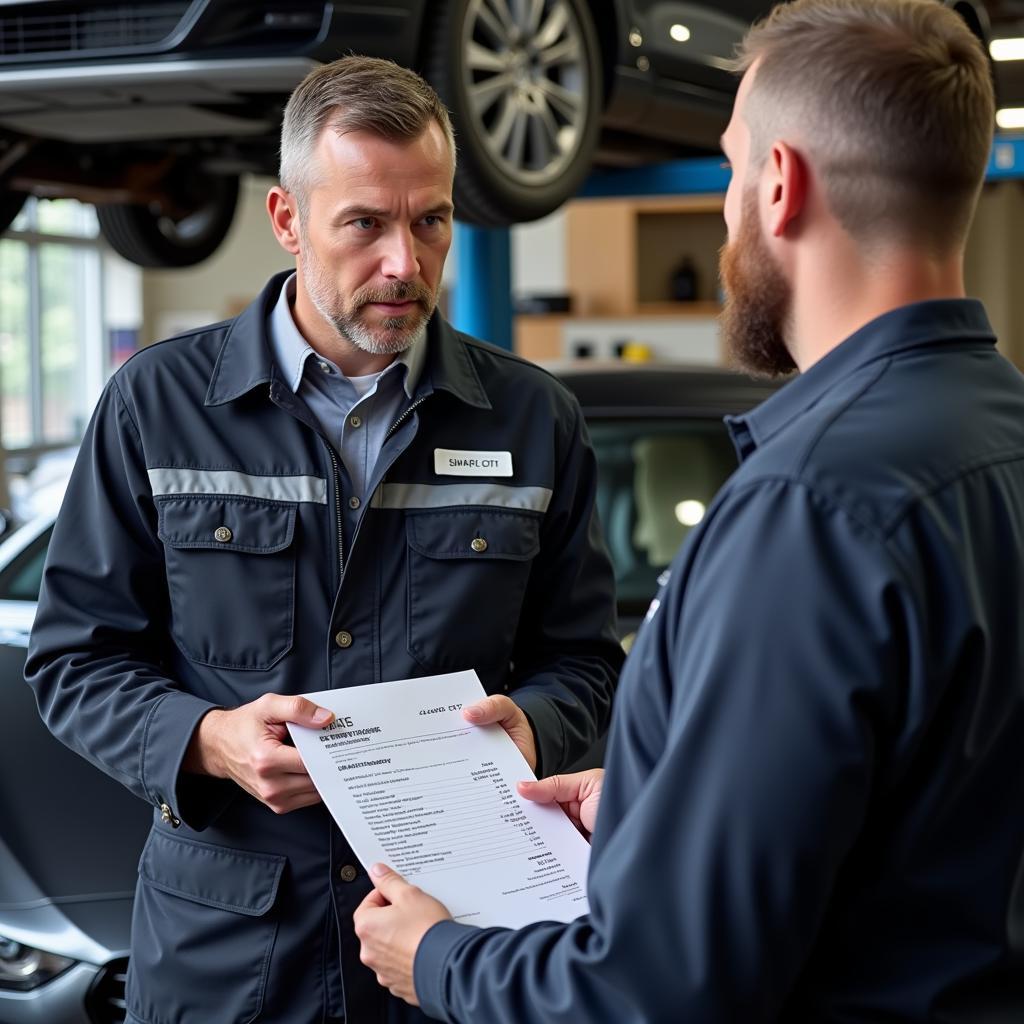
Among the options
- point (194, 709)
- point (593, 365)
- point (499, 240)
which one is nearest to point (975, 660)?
point (194, 709)

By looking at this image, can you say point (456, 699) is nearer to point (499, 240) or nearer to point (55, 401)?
point (499, 240)

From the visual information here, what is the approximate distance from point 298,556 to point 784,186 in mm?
715

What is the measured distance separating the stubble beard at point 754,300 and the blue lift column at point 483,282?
2.90 m

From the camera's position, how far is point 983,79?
100 centimetres

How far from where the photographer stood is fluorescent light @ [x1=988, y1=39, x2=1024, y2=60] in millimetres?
4934

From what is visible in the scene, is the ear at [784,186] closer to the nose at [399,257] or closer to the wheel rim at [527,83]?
the nose at [399,257]

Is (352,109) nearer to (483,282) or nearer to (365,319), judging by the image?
(365,319)

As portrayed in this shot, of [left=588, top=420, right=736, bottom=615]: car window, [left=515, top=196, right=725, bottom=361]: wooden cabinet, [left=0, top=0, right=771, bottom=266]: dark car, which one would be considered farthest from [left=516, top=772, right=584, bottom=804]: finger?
[left=515, top=196, right=725, bottom=361]: wooden cabinet

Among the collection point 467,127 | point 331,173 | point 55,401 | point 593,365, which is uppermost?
point 467,127

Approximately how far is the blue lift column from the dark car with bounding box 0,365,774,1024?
3.04 ft

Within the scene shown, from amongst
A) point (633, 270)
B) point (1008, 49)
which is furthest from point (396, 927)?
point (633, 270)

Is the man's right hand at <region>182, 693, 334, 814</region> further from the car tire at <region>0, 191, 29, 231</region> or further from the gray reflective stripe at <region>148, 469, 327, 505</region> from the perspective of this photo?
the car tire at <region>0, 191, 29, 231</region>

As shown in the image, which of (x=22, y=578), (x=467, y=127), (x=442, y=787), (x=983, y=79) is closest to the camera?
(x=983, y=79)

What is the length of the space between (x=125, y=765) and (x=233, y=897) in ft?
0.57
